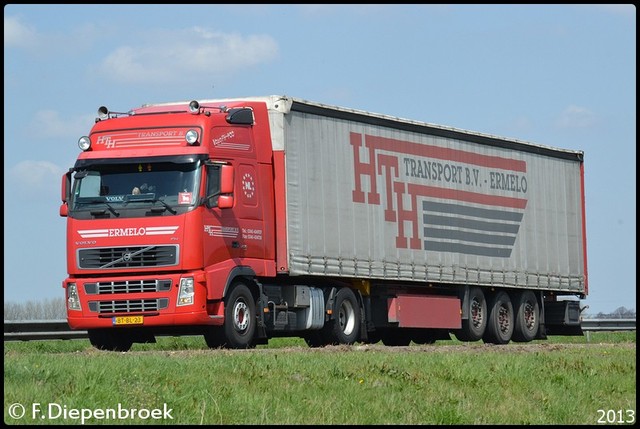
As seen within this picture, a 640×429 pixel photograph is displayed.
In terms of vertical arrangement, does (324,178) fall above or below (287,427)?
above

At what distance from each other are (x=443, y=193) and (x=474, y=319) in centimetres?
308

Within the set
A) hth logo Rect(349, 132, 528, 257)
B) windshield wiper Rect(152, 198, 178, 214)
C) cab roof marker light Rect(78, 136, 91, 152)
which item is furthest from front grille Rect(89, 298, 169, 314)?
hth logo Rect(349, 132, 528, 257)

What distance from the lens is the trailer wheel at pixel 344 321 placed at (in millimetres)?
25922

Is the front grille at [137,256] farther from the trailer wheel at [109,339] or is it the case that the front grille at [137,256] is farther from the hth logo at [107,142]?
the trailer wheel at [109,339]

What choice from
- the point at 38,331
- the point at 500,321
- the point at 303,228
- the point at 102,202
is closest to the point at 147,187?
the point at 102,202

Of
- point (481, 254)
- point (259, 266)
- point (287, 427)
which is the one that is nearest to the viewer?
point (287, 427)

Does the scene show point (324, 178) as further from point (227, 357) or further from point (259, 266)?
point (227, 357)

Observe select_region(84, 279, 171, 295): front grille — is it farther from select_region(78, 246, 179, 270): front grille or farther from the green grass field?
the green grass field

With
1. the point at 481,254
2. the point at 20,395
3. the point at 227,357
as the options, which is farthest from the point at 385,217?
the point at 20,395

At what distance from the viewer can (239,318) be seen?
76.9 ft

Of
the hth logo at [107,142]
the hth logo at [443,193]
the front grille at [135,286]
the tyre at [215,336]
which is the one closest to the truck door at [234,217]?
the front grille at [135,286]

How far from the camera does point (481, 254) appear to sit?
30.6 meters

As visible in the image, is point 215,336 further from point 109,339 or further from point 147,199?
point 147,199

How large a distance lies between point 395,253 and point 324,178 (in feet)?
9.31
